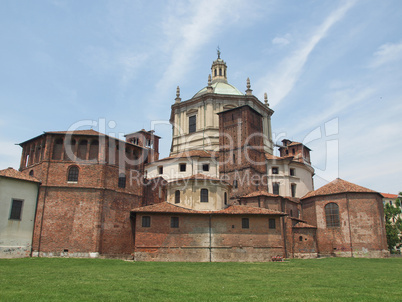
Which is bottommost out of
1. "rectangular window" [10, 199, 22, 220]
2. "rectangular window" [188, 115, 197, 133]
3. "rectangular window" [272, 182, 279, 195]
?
"rectangular window" [10, 199, 22, 220]

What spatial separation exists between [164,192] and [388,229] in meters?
27.9

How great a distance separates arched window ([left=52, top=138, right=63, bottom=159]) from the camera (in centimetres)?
3241

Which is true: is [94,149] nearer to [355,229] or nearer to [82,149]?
[82,149]

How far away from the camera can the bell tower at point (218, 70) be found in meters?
57.7

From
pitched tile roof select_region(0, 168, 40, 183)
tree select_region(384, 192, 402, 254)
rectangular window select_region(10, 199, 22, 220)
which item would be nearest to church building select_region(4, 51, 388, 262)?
pitched tile roof select_region(0, 168, 40, 183)

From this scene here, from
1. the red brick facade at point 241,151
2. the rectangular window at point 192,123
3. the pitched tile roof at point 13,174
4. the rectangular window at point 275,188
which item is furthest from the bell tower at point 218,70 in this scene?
the pitched tile roof at point 13,174

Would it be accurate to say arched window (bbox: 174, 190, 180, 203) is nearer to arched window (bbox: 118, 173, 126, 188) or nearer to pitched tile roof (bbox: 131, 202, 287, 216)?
pitched tile roof (bbox: 131, 202, 287, 216)

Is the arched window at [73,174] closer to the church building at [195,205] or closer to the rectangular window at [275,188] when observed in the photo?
the church building at [195,205]

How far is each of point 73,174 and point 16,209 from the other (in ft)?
17.5

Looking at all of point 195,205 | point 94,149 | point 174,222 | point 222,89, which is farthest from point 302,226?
point 222,89

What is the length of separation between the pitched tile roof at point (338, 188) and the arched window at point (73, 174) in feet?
81.9

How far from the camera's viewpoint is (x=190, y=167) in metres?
42.6

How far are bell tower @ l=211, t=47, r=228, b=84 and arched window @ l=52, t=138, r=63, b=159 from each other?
30413 millimetres

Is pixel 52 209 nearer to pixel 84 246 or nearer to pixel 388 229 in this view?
pixel 84 246
